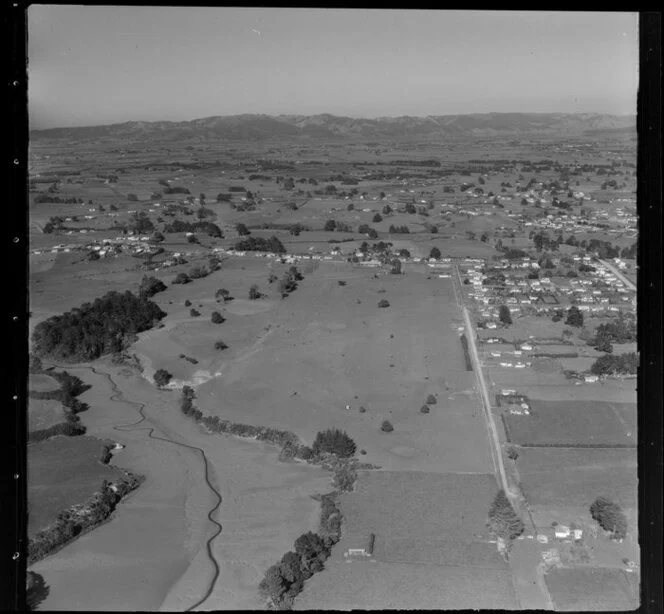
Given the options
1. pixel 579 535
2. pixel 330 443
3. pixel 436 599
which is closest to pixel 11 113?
pixel 436 599

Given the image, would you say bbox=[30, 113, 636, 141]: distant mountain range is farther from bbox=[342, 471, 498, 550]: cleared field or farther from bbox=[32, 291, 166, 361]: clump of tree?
bbox=[342, 471, 498, 550]: cleared field

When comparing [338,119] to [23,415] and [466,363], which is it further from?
[23,415]

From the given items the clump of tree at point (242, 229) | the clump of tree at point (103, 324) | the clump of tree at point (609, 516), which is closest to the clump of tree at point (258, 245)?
the clump of tree at point (242, 229)

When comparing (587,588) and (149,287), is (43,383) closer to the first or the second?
(149,287)

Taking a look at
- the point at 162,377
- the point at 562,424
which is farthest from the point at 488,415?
the point at 162,377

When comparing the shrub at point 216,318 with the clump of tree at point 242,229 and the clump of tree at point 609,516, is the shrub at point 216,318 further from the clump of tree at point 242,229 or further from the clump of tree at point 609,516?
the clump of tree at point 609,516
